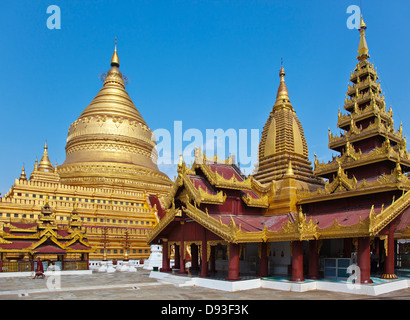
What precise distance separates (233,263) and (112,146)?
38216mm

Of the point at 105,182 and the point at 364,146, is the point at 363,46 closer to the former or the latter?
the point at 364,146

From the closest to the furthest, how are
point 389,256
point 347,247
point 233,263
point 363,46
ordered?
point 389,256
point 233,263
point 347,247
point 363,46

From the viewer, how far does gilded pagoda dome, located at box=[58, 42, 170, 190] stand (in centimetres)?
4875

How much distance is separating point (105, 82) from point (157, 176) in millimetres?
20213

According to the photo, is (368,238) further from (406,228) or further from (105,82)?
(105,82)

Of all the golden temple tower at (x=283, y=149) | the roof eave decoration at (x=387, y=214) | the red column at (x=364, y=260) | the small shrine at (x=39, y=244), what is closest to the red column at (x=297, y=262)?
the red column at (x=364, y=260)

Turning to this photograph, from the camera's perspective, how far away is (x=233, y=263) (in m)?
18.7

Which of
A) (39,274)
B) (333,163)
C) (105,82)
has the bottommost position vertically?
(39,274)

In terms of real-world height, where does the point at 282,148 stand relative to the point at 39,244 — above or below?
above

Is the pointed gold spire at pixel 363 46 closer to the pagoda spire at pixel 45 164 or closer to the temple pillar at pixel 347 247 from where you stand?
the temple pillar at pixel 347 247

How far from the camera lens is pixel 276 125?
32750 mm

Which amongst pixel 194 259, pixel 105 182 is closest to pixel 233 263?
pixel 194 259
